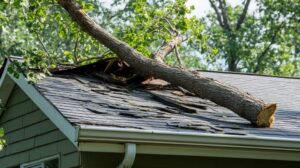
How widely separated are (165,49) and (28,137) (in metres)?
3.64

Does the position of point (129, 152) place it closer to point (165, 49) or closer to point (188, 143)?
point (188, 143)

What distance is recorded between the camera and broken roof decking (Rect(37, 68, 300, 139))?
743 centimetres

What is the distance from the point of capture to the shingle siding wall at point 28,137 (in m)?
8.23

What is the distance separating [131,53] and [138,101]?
163 centimetres

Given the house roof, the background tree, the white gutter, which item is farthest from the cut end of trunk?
the background tree

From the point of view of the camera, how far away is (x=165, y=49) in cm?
1197

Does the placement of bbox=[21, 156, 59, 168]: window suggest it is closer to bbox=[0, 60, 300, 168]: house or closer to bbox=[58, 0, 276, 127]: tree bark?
bbox=[0, 60, 300, 168]: house

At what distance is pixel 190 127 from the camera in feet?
24.8

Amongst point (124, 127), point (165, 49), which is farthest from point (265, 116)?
point (165, 49)

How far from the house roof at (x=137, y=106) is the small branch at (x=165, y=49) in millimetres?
934

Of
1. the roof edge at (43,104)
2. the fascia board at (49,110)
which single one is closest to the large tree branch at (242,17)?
the roof edge at (43,104)

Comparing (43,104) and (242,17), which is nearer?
(43,104)

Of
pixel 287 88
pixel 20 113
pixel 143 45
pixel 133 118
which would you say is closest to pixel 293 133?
pixel 133 118

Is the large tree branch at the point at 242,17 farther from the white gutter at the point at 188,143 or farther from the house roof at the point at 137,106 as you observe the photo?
the white gutter at the point at 188,143
